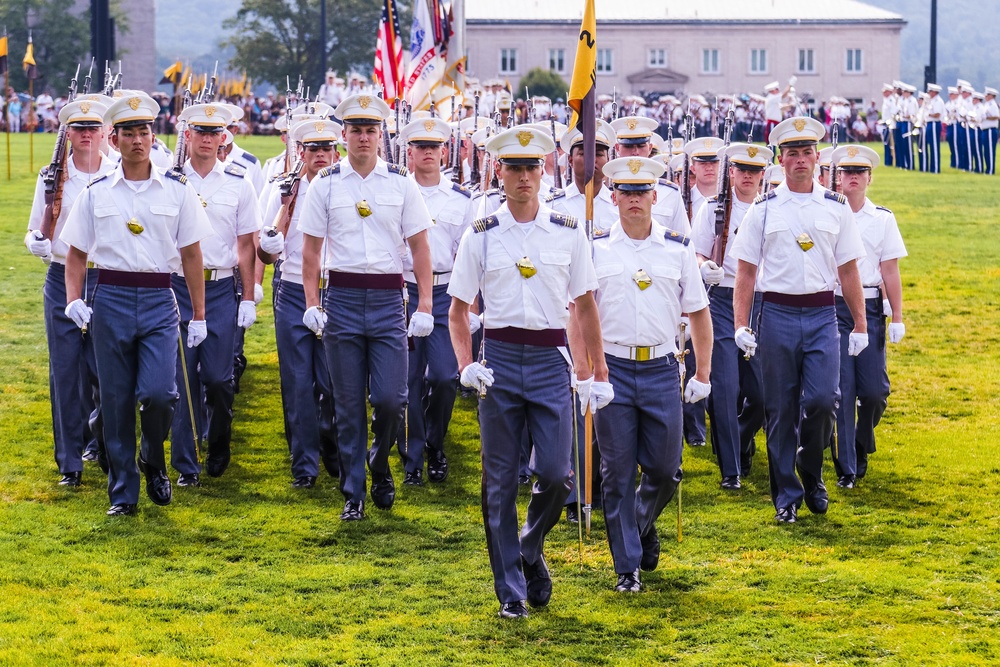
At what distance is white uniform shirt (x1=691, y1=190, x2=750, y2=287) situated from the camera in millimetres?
11188

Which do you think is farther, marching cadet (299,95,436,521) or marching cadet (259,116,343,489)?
marching cadet (259,116,343,489)

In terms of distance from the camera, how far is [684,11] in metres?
97.5

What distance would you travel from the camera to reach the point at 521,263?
781 centimetres

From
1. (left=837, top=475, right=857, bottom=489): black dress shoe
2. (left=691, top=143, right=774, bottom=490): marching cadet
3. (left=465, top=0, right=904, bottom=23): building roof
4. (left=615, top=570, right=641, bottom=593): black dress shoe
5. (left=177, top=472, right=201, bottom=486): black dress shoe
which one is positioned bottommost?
(left=837, top=475, right=857, bottom=489): black dress shoe

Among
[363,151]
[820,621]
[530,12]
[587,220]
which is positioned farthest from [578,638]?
[530,12]

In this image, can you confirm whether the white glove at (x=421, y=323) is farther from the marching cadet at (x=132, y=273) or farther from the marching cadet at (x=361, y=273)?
the marching cadet at (x=132, y=273)

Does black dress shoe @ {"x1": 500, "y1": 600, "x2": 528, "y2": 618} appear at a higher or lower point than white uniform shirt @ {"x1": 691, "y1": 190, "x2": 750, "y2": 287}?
lower

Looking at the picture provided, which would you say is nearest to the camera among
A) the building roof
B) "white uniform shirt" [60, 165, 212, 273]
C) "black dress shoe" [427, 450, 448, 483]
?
"white uniform shirt" [60, 165, 212, 273]

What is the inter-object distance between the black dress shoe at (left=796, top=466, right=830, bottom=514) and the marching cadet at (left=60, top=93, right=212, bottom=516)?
3.97 m

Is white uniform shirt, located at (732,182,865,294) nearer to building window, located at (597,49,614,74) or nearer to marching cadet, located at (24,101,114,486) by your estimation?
marching cadet, located at (24,101,114,486)

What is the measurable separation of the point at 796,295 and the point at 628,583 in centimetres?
231

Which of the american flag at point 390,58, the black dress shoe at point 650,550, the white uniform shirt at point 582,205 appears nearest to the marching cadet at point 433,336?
the white uniform shirt at point 582,205

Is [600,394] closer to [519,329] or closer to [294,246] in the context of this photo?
[519,329]

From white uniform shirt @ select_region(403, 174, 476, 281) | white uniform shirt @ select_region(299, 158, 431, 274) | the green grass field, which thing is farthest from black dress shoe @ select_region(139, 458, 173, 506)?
white uniform shirt @ select_region(403, 174, 476, 281)
